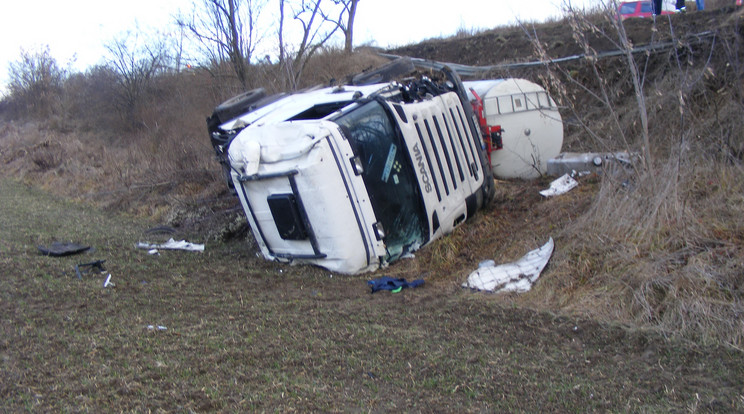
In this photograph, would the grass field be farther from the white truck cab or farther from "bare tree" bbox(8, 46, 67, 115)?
"bare tree" bbox(8, 46, 67, 115)

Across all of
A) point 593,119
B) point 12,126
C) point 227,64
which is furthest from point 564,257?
point 12,126

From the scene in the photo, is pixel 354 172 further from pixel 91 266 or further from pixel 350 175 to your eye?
pixel 91 266

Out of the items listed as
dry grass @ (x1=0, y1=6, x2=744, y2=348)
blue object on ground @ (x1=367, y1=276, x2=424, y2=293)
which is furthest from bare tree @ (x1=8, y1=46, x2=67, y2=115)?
blue object on ground @ (x1=367, y1=276, x2=424, y2=293)

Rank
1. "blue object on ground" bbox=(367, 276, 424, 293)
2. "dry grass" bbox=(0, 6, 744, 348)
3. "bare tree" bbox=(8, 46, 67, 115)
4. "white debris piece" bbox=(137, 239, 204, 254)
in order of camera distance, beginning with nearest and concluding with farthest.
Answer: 1. "dry grass" bbox=(0, 6, 744, 348)
2. "blue object on ground" bbox=(367, 276, 424, 293)
3. "white debris piece" bbox=(137, 239, 204, 254)
4. "bare tree" bbox=(8, 46, 67, 115)

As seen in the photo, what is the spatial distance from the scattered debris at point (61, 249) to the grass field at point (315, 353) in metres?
0.78

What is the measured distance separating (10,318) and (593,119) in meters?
11.9

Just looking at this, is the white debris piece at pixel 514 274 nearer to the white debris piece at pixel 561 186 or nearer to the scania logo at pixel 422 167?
the scania logo at pixel 422 167

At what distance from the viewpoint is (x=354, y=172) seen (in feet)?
19.3

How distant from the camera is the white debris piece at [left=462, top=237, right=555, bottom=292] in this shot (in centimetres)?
553

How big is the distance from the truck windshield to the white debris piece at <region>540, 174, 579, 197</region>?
2435mm

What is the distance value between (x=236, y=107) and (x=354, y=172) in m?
2.86

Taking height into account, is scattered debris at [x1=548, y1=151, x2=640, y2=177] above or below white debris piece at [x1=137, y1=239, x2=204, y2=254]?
below

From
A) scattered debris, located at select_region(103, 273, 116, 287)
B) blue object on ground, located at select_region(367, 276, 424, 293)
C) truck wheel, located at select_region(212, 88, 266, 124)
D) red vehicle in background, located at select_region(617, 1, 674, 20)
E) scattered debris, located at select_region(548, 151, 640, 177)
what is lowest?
scattered debris, located at select_region(548, 151, 640, 177)

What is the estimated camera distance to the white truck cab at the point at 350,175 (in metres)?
5.79
